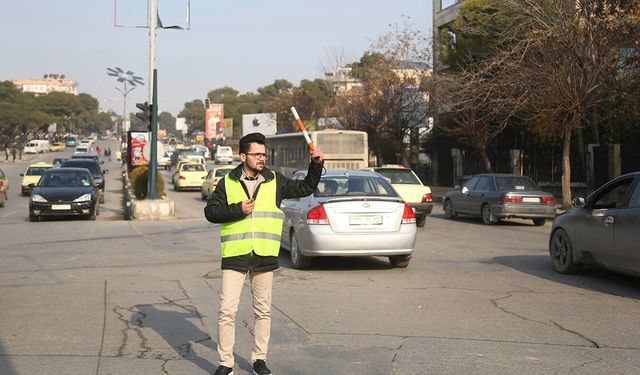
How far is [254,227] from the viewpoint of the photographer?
19.7ft

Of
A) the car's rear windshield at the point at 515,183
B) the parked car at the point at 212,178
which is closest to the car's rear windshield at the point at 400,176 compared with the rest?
the car's rear windshield at the point at 515,183

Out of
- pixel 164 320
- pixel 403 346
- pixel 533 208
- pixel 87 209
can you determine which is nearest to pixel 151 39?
pixel 87 209

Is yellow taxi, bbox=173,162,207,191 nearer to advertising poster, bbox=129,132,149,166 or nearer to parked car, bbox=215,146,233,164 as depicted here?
advertising poster, bbox=129,132,149,166

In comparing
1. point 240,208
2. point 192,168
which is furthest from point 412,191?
point 192,168

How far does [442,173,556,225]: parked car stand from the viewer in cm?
2097

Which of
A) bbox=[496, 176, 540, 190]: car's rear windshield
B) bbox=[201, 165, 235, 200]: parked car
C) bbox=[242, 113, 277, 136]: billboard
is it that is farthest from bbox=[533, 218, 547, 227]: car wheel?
bbox=[242, 113, 277, 136]: billboard

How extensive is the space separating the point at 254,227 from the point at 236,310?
24.8 inches

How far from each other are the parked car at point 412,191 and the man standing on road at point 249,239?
46.6 feet

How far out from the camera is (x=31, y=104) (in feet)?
Answer: 433

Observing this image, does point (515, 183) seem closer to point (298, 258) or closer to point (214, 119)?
point (298, 258)

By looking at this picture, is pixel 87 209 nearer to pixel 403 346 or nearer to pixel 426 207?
pixel 426 207

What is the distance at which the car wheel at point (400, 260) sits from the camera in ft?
40.5

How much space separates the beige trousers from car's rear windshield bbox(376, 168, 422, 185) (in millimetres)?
15250

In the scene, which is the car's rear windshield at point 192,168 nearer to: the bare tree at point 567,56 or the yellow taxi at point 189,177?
the yellow taxi at point 189,177
